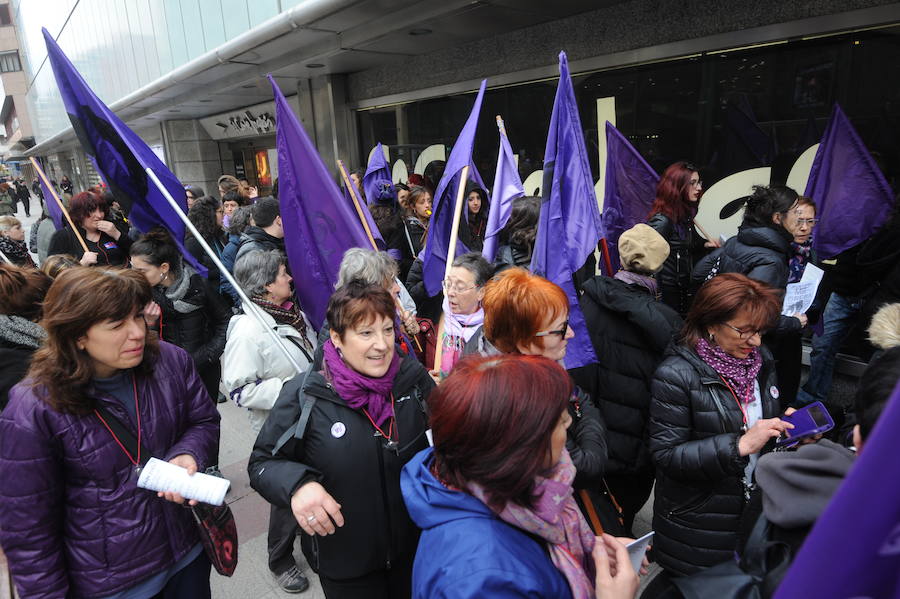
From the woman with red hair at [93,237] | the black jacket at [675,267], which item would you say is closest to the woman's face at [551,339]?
the black jacket at [675,267]

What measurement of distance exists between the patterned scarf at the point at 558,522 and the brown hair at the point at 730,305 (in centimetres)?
115

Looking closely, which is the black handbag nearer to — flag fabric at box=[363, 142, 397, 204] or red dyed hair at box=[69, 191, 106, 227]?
red dyed hair at box=[69, 191, 106, 227]

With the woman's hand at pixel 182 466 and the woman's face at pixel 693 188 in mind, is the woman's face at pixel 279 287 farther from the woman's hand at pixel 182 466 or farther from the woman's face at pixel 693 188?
the woman's face at pixel 693 188

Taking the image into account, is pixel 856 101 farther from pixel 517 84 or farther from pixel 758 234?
pixel 517 84

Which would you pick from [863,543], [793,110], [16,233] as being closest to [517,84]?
[793,110]

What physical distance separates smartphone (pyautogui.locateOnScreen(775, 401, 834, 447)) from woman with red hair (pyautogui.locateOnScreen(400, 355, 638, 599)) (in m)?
1.00

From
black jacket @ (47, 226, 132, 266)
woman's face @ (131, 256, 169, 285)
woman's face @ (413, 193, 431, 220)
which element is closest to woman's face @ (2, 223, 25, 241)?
black jacket @ (47, 226, 132, 266)

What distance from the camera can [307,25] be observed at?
6723mm

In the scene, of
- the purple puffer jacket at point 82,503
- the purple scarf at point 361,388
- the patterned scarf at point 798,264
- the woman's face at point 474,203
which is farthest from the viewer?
the woman's face at point 474,203

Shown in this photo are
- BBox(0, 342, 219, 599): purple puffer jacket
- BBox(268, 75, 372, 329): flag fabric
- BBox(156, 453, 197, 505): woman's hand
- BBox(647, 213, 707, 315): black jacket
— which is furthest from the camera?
BBox(647, 213, 707, 315): black jacket

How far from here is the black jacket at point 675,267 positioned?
397cm

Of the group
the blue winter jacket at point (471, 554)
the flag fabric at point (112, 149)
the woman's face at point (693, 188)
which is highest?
the flag fabric at point (112, 149)

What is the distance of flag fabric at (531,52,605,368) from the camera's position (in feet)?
9.26

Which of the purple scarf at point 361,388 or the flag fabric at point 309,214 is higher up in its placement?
the flag fabric at point 309,214
